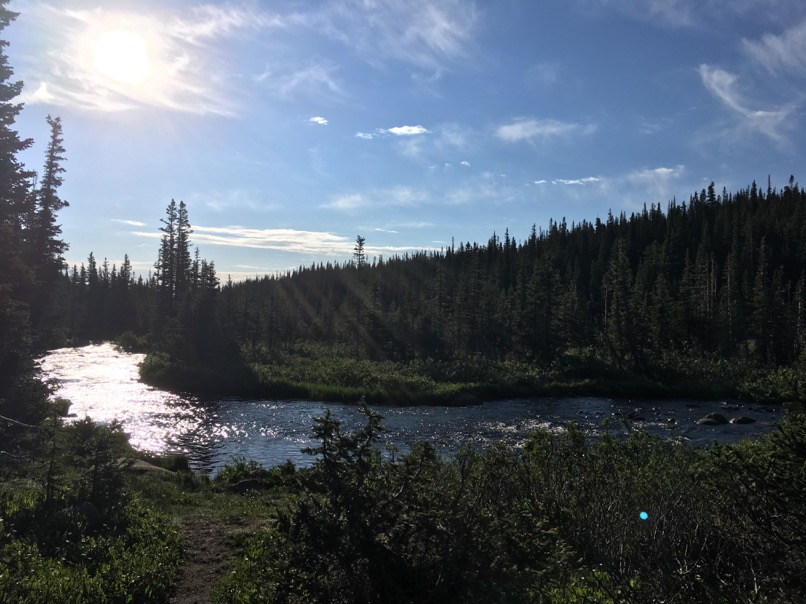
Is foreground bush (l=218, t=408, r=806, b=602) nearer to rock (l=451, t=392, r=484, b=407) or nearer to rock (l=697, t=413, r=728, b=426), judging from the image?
rock (l=697, t=413, r=728, b=426)

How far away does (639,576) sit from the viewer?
612 cm

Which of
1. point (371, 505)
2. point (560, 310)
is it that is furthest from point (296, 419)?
point (560, 310)

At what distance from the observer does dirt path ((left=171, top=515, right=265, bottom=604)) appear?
8.62 m

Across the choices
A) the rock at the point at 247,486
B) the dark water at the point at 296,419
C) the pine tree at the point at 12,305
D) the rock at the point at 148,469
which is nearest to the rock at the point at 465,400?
the dark water at the point at 296,419

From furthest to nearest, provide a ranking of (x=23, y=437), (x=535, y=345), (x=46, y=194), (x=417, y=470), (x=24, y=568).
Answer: (x=535, y=345) → (x=46, y=194) → (x=23, y=437) → (x=24, y=568) → (x=417, y=470)

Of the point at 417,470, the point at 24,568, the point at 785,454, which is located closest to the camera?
the point at 785,454

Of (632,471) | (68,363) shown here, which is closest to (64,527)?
(632,471)

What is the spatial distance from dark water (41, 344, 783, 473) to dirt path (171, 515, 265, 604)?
9749 mm

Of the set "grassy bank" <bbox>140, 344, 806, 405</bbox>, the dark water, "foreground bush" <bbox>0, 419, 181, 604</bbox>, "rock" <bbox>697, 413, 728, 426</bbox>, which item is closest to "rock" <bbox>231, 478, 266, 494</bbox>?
the dark water

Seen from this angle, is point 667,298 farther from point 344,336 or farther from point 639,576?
point 639,576

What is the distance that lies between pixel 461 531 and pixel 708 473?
14.5ft

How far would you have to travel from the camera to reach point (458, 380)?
5069 centimetres

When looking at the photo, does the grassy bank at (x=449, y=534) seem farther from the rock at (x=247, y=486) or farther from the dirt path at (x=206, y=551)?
the rock at (x=247, y=486)

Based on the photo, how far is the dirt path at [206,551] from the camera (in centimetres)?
862
